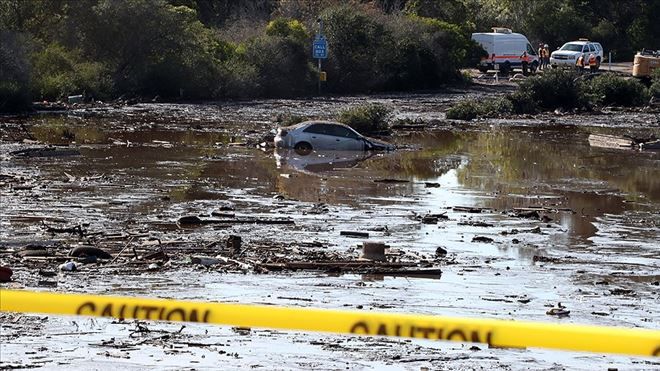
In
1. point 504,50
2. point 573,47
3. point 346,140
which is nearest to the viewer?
point 346,140

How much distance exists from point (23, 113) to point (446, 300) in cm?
3377

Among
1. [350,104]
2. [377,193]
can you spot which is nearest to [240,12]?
[350,104]

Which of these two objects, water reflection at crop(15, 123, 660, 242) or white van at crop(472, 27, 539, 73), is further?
white van at crop(472, 27, 539, 73)

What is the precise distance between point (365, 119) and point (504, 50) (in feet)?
108

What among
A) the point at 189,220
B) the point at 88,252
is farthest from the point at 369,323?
the point at 189,220

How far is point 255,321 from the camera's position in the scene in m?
4.57

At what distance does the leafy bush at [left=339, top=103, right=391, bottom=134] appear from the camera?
4281 centimetres

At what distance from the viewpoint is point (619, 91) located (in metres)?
59.5

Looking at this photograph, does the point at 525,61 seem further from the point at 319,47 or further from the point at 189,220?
the point at 189,220

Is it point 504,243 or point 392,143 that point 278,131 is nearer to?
point 392,143

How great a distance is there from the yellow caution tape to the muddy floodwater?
724 centimetres

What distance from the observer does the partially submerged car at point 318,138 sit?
124 ft

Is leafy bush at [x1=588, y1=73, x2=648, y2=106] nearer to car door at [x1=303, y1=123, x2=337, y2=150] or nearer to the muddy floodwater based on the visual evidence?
the muddy floodwater

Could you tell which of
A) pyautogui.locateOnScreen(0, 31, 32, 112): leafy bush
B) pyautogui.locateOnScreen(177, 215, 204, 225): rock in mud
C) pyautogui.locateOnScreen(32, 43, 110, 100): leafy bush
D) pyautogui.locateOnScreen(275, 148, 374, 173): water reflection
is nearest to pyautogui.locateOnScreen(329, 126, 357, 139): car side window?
pyautogui.locateOnScreen(275, 148, 374, 173): water reflection
